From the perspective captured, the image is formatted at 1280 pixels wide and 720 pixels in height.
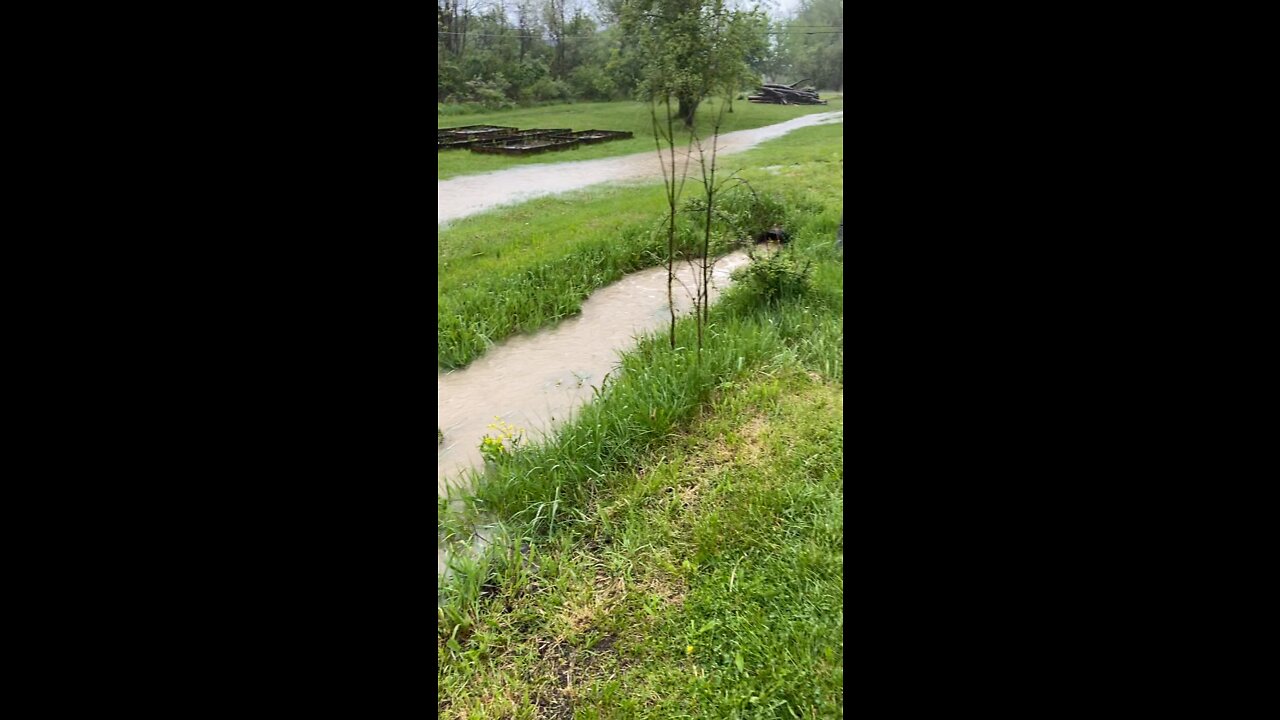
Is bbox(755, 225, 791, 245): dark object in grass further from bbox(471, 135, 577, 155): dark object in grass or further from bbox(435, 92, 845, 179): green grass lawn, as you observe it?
bbox(471, 135, 577, 155): dark object in grass

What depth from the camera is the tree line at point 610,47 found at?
3.29 meters

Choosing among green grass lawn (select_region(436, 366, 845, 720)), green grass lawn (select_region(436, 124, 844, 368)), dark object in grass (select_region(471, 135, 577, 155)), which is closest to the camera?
green grass lawn (select_region(436, 366, 845, 720))

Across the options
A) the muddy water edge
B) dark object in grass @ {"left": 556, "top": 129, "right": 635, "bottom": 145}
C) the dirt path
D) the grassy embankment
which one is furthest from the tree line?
the grassy embankment

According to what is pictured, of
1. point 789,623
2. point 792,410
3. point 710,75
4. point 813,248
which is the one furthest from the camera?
point 813,248

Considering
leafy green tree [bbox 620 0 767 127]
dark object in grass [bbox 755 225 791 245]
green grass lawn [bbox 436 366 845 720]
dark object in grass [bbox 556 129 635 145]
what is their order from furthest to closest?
dark object in grass [bbox 755 225 791 245] < dark object in grass [bbox 556 129 635 145] < leafy green tree [bbox 620 0 767 127] < green grass lawn [bbox 436 366 845 720]

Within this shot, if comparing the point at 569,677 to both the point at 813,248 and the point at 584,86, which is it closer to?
the point at 584,86

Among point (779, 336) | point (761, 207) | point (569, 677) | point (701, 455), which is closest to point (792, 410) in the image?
point (701, 455)

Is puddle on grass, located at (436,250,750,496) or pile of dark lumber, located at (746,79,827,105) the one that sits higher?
pile of dark lumber, located at (746,79,827,105)

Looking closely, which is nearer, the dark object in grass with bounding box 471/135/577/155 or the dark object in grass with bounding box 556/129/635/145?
the dark object in grass with bounding box 471/135/577/155

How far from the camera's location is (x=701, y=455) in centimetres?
273

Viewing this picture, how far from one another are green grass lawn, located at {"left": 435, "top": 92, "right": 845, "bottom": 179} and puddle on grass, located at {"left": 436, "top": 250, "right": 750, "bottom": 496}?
2.41ft

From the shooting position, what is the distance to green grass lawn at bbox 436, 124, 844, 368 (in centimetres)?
374

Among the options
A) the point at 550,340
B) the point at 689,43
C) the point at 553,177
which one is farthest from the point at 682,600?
the point at 553,177
